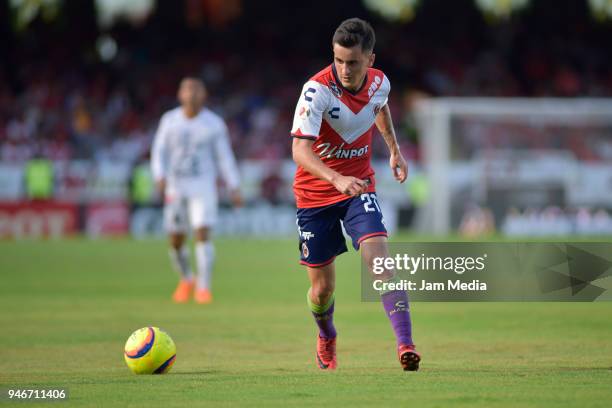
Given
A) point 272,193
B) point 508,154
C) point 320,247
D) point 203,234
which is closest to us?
point 320,247

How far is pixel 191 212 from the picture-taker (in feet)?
48.3

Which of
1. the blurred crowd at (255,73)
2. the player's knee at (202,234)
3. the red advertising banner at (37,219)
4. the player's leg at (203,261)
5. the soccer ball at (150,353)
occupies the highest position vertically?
the blurred crowd at (255,73)

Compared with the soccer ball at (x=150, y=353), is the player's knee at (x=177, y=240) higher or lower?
higher

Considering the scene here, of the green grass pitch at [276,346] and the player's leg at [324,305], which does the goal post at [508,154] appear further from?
the player's leg at [324,305]

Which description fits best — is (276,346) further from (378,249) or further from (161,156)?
(161,156)

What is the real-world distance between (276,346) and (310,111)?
10.3ft

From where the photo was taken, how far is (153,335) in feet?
26.3

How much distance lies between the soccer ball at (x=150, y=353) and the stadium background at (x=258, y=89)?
22171 millimetres

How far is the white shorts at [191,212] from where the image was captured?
1462cm

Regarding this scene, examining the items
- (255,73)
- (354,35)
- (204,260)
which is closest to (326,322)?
(354,35)

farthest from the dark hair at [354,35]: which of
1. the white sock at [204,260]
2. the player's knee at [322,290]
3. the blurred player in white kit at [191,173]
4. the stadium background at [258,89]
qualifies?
the stadium background at [258,89]

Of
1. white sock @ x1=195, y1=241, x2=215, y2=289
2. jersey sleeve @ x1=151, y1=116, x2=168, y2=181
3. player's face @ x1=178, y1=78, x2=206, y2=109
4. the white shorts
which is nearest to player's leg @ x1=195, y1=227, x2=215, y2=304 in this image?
white sock @ x1=195, y1=241, x2=215, y2=289

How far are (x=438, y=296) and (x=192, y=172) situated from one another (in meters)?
6.91

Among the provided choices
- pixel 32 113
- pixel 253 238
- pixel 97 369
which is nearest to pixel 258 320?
pixel 97 369
